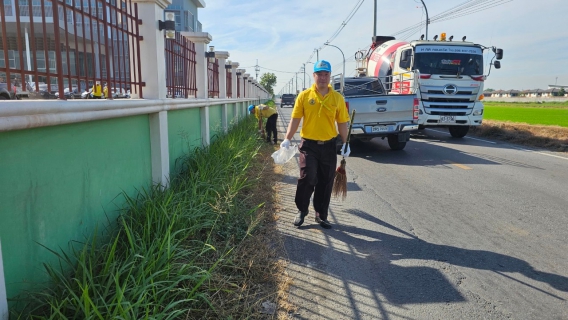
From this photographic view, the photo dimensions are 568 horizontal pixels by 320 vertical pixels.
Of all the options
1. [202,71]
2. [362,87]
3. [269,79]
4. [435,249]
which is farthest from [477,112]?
[269,79]

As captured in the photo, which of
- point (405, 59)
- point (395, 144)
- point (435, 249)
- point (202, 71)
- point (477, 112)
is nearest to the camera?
point (435, 249)

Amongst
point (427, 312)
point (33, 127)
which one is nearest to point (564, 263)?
point (427, 312)

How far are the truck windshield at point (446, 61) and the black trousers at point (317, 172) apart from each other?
9174 mm

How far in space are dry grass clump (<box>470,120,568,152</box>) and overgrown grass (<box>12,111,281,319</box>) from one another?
10.6 meters

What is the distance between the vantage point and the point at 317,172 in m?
4.68

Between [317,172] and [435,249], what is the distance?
4.91ft

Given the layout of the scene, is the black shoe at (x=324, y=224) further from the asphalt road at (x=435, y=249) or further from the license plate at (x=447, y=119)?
the license plate at (x=447, y=119)

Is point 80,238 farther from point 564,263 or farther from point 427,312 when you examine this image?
point 564,263

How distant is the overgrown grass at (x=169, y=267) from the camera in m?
2.31

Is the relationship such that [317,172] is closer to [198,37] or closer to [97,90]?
[97,90]

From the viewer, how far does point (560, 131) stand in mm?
13305

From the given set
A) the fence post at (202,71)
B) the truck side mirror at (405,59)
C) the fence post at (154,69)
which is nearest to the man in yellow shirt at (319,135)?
the fence post at (154,69)

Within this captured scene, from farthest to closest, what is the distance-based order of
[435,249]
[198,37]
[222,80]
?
[222,80] < [198,37] < [435,249]

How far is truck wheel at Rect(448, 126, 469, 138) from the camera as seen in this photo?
13793 mm
